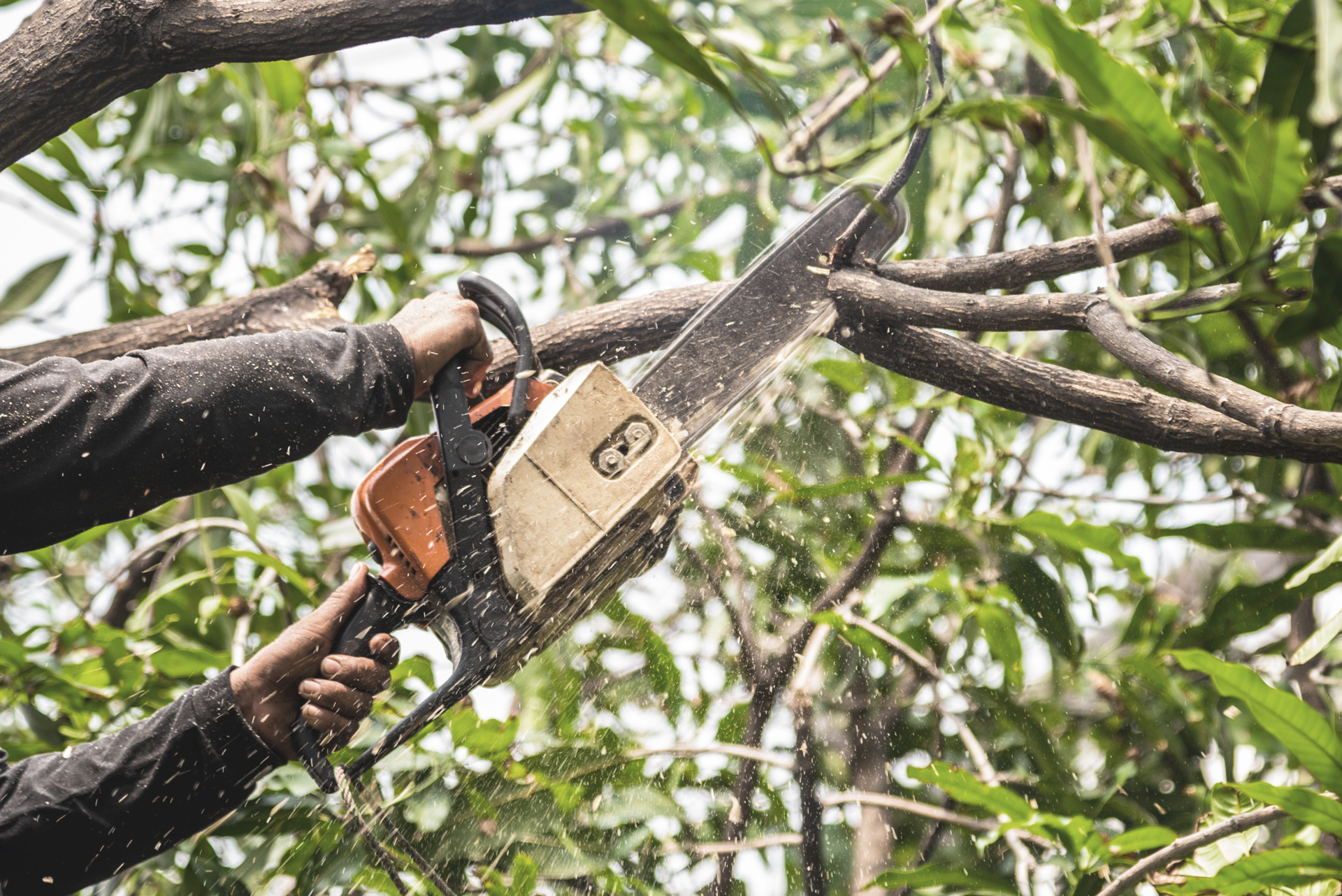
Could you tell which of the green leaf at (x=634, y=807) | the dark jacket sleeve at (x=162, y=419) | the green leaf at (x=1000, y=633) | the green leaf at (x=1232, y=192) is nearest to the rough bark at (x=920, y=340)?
the green leaf at (x=1232, y=192)

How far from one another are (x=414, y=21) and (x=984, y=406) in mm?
1322

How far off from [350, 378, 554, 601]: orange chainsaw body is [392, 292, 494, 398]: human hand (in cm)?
5

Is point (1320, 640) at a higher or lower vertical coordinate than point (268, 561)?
lower

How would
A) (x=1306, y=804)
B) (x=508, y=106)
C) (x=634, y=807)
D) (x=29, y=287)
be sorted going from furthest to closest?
(x=508, y=106) < (x=29, y=287) < (x=634, y=807) < (x=1306, y=804)

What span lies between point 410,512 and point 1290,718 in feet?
3.39

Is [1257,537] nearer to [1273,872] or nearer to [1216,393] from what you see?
[1273,872]

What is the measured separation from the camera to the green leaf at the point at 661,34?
65cm

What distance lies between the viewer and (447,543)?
1.10 m

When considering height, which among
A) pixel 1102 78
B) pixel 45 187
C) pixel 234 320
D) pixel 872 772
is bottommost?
pixel 872 772

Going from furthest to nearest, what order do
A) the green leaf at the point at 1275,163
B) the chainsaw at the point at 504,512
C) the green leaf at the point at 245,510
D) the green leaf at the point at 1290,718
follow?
the green leaf at the point at 245,510 < the chainsaw at the point at 504,512 < the green leaf at the point at 1290,718 < the green leaf at the point at 1275,163

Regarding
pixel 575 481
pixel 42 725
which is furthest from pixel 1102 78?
pixel 42 725

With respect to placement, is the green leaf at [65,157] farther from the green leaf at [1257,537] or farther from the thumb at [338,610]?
the green leaf at [1257,537]

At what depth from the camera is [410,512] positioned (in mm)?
1090

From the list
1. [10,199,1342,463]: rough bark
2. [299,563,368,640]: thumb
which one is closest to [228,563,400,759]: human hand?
[299,563,368,640]: thumb
